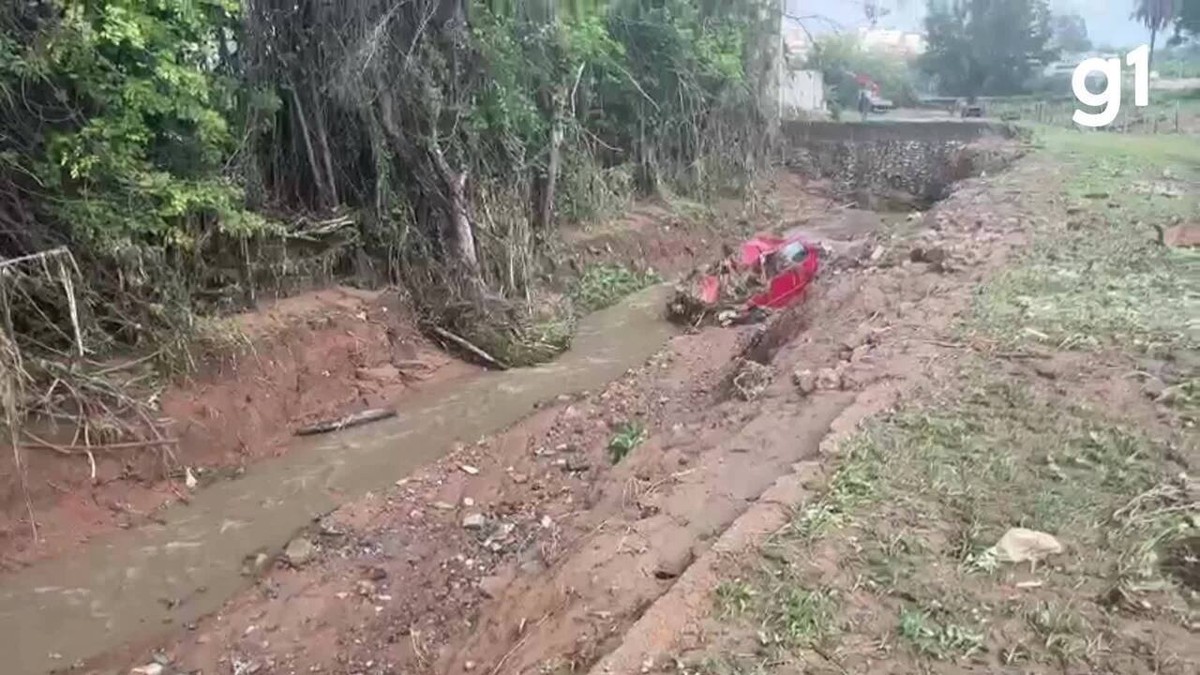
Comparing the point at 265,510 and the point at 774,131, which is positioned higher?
the point at 774,131

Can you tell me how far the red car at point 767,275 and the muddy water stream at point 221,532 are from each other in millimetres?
2257

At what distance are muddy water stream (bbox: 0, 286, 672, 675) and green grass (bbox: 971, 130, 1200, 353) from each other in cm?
453

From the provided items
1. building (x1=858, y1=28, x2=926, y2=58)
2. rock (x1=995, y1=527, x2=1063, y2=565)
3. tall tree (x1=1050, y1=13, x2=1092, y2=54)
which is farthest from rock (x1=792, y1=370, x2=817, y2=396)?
tall tree (x1=1050, y1=13, x2=1092, y2=54)

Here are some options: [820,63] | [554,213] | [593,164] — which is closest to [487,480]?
[554,213]

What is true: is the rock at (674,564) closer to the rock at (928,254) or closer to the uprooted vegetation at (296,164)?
the uprooted vegetation at (296,164)

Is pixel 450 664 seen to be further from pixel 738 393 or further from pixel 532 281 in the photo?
pixel 532 281

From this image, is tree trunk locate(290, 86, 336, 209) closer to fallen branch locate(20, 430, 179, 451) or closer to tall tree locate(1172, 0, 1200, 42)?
fallen branch locate(20, 430, 179, 451)

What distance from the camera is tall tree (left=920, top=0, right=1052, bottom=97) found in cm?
3569

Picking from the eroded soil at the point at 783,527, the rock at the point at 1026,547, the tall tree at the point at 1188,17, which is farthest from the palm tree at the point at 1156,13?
the rock at the point at 1026,547

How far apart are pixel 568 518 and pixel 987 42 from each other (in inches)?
1368

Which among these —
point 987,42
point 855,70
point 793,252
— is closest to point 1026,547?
point 793,252

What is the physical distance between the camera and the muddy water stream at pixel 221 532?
659 cm

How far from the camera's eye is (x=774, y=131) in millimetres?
21938

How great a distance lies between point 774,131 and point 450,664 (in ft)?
60.8
